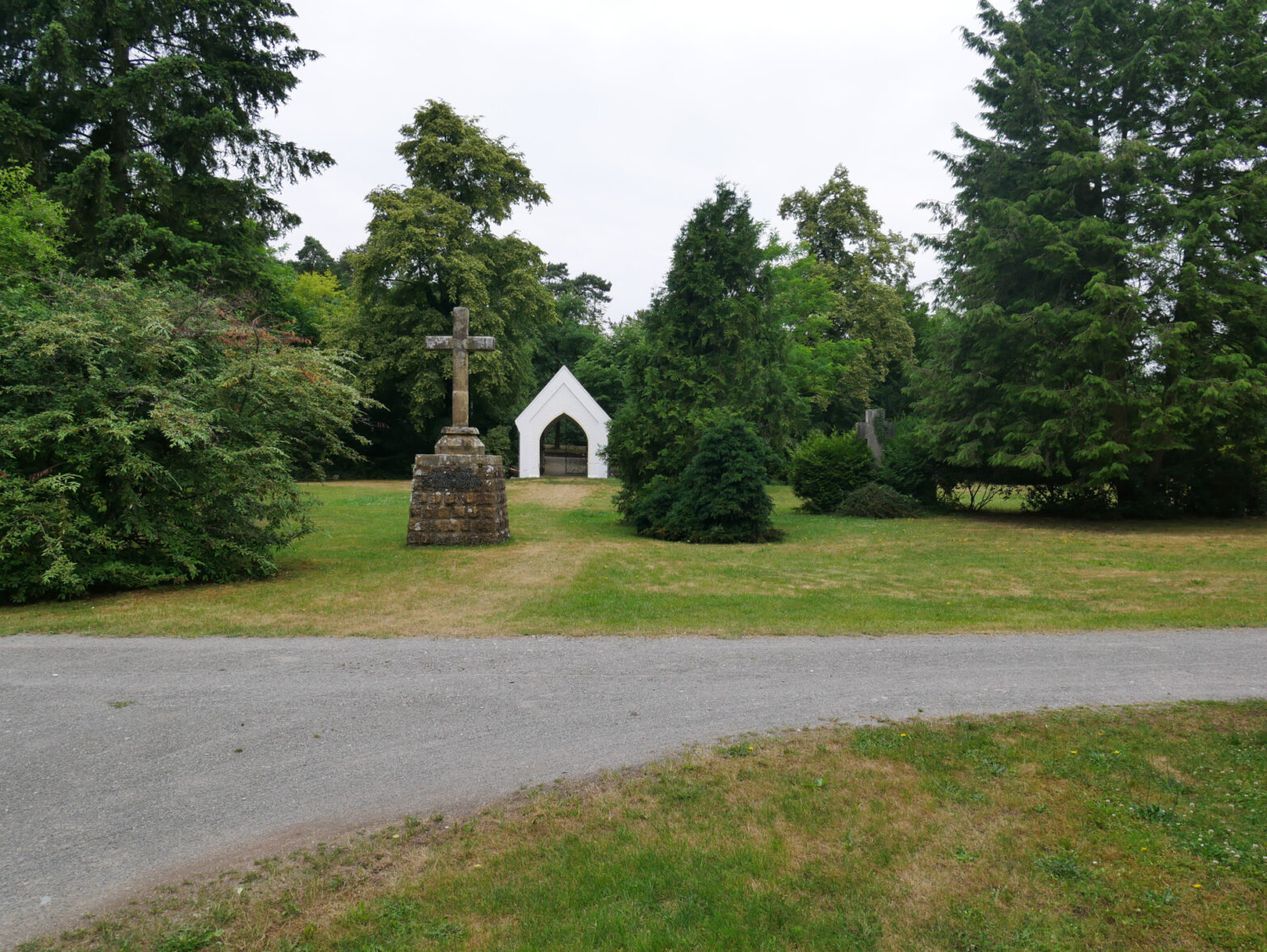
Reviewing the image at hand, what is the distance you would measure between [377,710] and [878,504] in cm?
1563

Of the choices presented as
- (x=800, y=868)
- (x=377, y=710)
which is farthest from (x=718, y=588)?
(x=800, y=868)

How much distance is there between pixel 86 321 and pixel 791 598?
8879 millimetres

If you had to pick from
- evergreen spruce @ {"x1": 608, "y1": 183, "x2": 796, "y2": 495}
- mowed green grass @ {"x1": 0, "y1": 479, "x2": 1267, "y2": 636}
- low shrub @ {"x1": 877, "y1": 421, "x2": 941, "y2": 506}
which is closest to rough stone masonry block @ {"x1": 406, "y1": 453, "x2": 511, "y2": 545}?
mowed green grass @ {"x1": 0, "y1": 479, "x2": 1267, "y2": 636}

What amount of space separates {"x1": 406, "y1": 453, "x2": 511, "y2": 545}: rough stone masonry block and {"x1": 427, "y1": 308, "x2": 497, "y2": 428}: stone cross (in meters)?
0.85

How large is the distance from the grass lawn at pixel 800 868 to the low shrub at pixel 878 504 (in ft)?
47.6

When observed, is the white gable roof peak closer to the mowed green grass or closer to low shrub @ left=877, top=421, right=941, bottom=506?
low shrub @ left=877, top=421, right=941, bottom=506

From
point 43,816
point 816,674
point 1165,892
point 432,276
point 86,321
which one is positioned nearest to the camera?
point 1165,892

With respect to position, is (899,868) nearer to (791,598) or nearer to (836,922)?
(836,922)

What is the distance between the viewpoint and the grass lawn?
9.29 ft

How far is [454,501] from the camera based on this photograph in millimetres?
13195

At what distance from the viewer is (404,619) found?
7816mm

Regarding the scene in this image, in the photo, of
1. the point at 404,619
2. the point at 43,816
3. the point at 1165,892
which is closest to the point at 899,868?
the point at 1165,892

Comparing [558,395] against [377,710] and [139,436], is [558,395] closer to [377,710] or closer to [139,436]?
[139,436]

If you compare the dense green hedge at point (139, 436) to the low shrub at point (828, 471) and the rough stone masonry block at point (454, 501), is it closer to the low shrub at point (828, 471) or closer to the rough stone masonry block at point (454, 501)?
the rough stone masonry block at point (454, 501)
